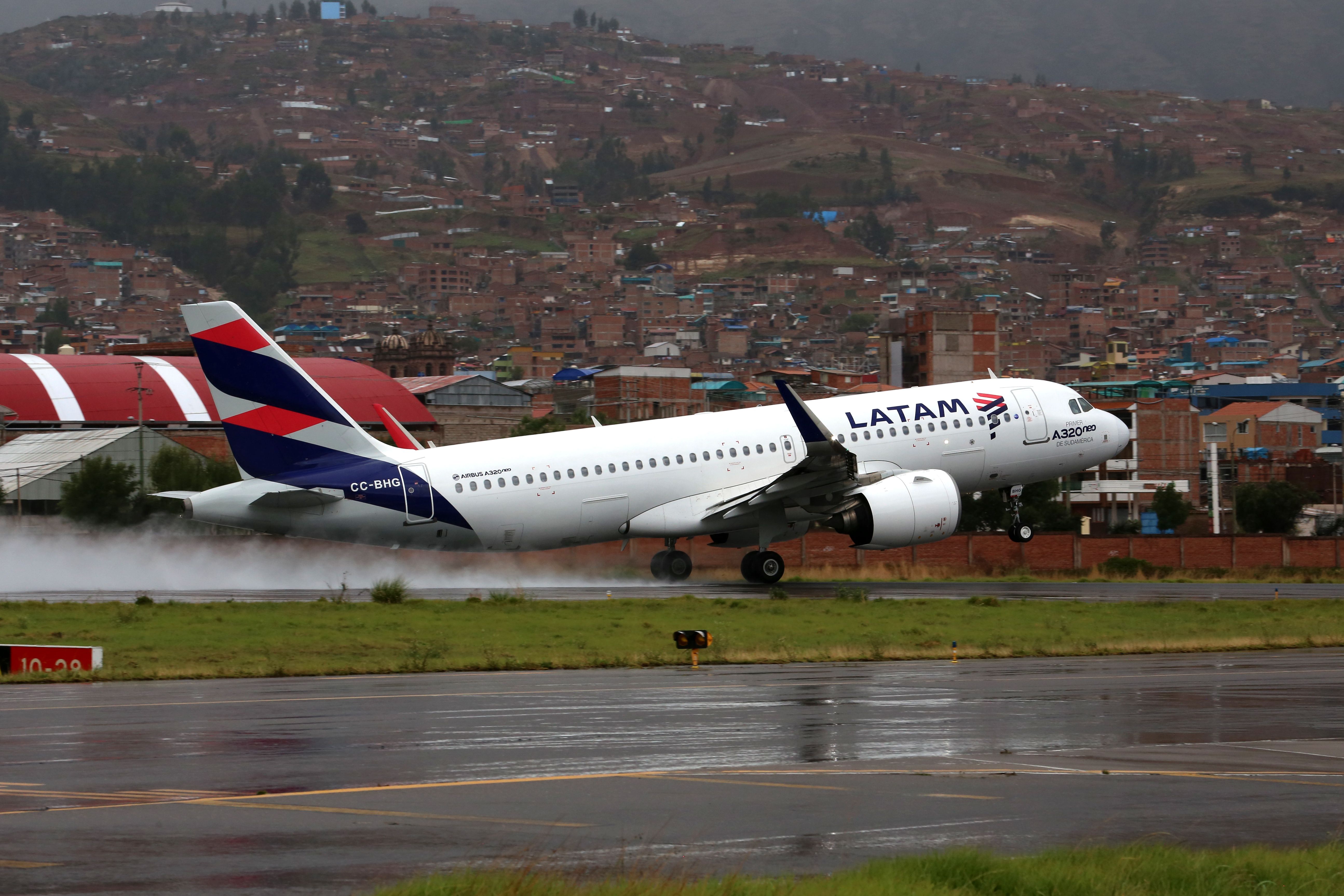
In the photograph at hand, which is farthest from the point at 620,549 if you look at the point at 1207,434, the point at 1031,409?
the point at 1207,434

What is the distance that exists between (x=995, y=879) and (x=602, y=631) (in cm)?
2047

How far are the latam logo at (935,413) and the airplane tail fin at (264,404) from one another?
43.4 ft

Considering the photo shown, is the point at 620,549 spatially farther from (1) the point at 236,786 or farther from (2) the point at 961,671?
(1) the point at 236,786

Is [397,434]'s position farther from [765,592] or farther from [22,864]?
[22,864]

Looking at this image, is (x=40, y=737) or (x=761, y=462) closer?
(x=40, y=737)

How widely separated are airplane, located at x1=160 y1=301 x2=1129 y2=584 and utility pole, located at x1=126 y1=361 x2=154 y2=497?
23.5 metres

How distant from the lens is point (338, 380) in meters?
117

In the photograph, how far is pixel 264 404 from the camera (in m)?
37.6

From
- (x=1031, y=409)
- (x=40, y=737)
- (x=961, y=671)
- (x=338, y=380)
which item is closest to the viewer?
(x=40, y=737)

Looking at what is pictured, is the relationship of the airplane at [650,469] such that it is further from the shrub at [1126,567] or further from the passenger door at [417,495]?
the shrub at [1126,567]

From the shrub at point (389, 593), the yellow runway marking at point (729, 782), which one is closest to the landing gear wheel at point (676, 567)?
the shrub at point (389, 593)

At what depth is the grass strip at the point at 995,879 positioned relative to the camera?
9539 millimetres

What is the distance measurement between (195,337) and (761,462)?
14423 millimetres

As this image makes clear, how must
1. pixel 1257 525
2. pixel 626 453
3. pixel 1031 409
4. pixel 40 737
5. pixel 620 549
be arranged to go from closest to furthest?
1. pixel 40 737
2. pixel 626 453
3. pixel 1031 409
4. pixel 620 549
5. pixel 1257 525
